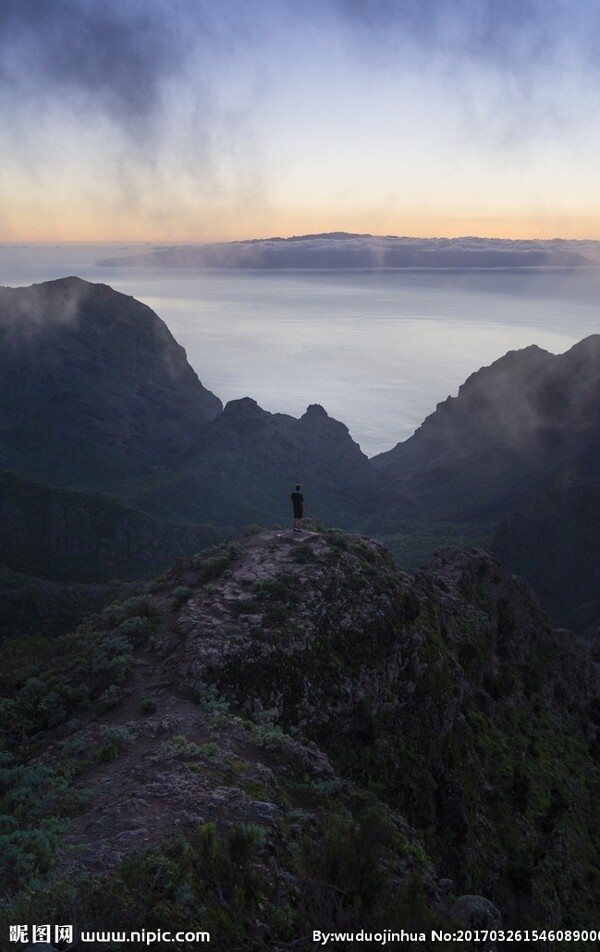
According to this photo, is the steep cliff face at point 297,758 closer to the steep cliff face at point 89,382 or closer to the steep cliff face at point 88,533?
the steep cliff face at point 88,533

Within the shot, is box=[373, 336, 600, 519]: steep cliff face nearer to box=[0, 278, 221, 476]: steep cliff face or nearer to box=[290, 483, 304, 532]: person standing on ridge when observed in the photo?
box=[0, 278, 221, 476]: steep cliff face

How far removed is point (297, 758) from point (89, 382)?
131m

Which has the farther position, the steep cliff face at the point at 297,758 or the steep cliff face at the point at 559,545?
the steep cliff face at the point at 559,545

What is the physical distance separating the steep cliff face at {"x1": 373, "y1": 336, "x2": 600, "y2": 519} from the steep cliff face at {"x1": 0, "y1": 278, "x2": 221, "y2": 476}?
48.3 m

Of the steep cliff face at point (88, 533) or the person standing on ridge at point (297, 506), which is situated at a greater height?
the person standing on ridge at point (297, 506)

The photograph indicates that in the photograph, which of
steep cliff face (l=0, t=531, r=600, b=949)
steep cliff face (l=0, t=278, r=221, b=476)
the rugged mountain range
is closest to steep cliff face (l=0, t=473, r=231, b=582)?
the rugged mountain range

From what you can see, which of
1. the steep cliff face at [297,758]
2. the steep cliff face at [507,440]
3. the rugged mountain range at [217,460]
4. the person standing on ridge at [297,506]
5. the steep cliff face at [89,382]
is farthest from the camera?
the steep cliff face at [89,382]

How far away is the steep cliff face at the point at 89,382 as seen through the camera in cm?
11738

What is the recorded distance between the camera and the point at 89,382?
136 meters

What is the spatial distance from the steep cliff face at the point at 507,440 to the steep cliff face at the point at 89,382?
48348mm

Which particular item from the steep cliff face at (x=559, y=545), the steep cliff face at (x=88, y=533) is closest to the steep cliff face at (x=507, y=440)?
the steep cliff face at (x=559, y=545)

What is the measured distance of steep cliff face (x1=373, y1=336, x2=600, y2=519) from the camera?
346 ft

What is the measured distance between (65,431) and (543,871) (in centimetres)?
11209

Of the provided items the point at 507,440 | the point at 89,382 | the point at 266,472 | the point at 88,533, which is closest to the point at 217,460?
the point at 266,472
